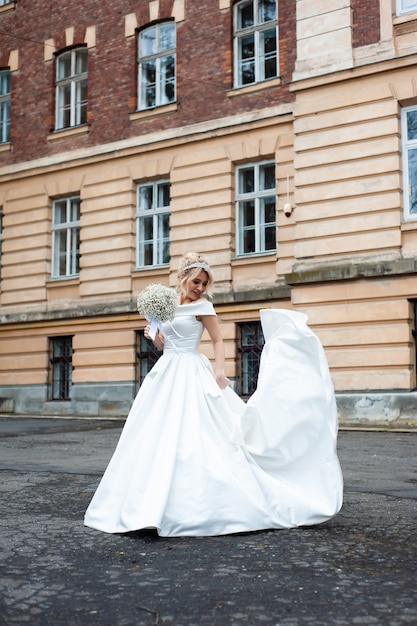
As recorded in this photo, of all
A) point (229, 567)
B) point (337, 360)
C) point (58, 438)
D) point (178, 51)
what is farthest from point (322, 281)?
point (229, 567)

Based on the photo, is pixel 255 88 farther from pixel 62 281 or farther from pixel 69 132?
pixel 62 281

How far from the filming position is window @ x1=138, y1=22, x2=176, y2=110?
17.6 metres

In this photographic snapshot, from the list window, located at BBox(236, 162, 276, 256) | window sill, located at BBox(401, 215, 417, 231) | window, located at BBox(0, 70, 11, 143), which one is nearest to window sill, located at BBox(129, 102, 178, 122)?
window, located at BBox(236, 162, 276, 256)

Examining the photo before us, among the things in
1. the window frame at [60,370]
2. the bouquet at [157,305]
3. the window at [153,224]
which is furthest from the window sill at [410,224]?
the bouquet at [157,305]

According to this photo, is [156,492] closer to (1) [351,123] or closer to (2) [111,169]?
Answer: (1) [351,123]

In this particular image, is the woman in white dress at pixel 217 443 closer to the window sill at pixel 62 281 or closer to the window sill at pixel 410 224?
the window sill at pixel 410 224

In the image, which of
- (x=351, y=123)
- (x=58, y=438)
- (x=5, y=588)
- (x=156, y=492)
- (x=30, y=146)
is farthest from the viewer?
(x=30, y=146)

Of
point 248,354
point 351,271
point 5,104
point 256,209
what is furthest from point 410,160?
point 5,104

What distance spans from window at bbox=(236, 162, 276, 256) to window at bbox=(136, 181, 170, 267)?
1.94 metres

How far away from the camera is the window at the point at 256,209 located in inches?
625

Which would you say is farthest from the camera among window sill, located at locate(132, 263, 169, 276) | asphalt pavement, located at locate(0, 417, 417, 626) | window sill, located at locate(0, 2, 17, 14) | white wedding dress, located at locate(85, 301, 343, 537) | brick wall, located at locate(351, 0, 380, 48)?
window sill, located at locate(0, 2, 17, 14)

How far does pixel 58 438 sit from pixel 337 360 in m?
5.37

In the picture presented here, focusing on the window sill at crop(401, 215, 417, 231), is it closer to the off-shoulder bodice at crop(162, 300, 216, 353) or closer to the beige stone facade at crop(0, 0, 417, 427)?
the beige stone facade at crop(0, 0, 417, 427)

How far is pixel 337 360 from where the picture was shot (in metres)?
14.0
